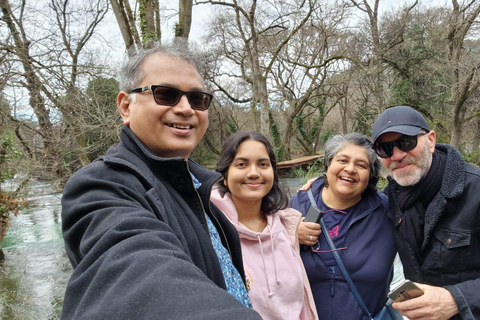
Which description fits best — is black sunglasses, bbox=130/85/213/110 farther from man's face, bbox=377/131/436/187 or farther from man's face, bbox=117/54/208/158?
man's face, bbox=377/131/436/187

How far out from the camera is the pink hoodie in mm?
1847

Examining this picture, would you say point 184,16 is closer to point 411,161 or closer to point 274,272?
point 411,161

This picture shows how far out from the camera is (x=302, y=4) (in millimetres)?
12969

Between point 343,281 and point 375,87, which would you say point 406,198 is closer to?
point 343,281

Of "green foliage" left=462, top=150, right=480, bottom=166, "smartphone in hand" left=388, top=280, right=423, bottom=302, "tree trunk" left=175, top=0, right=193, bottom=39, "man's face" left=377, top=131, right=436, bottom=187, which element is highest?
"tree trunk" left=175, top=0, right=193, bottom=39

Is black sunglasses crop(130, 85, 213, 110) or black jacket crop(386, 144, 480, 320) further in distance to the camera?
black jacket crop(386, 144, 480, 320)

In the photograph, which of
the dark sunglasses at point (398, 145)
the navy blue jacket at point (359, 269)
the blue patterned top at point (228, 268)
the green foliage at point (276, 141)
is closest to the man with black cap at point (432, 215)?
the dark sunglasses at point (398, 145)

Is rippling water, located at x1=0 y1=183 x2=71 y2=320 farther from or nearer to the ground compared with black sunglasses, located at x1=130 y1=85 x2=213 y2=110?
nearer to the ground

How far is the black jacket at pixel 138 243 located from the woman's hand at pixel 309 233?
3.99 feet

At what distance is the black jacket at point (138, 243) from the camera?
1.94ft

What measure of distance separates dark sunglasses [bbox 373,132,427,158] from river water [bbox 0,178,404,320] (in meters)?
1.29

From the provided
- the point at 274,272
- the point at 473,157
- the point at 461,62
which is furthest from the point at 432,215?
the point at 473,157

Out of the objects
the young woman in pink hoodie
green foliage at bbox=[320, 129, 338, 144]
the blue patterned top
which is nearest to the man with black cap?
the young woman in pink hoodie

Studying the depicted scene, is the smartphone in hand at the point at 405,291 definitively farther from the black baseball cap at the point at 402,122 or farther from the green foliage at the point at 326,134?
the green foliage at the point at 326,134
